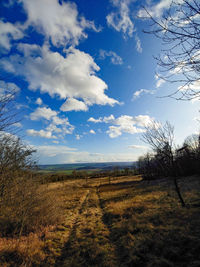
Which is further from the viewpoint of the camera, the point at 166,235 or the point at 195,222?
the point at 195,222

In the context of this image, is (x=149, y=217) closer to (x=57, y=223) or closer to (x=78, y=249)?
(x=78, y=249)

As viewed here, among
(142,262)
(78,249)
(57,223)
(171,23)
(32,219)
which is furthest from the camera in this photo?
(57,223)

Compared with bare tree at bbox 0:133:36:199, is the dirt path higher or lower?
lower

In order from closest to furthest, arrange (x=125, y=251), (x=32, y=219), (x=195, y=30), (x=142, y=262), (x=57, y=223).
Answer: (x=195, y=30) < (x=142, y=262) < (x=125, y=251) < (x=32, y=219) < (x=57, y=223)

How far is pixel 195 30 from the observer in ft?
6.96

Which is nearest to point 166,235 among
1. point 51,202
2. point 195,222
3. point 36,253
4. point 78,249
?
point 195,222

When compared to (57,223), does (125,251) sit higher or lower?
higher

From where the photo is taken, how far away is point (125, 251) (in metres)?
4.77

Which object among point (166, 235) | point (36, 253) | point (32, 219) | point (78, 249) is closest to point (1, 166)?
point (36, 253)

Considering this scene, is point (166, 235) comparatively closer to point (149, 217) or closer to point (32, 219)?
point (149, 217)

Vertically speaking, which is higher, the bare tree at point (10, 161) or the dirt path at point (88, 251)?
the bare tree at point (10, 161)

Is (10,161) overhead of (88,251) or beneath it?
overhead

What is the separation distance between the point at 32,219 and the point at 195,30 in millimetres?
10808

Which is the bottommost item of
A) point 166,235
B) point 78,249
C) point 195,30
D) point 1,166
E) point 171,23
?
point 78,249
